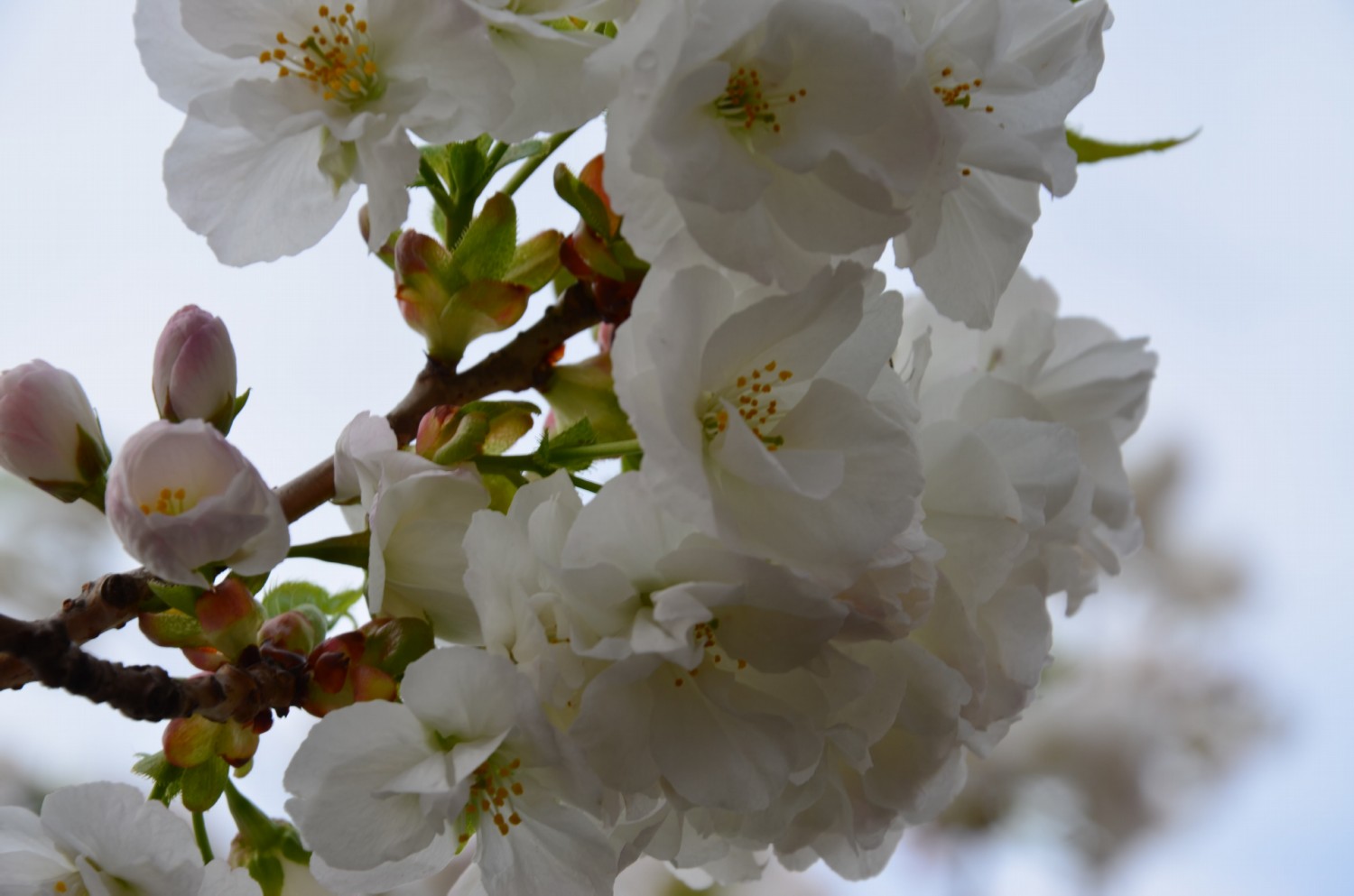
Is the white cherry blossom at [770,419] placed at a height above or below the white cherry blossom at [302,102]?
below

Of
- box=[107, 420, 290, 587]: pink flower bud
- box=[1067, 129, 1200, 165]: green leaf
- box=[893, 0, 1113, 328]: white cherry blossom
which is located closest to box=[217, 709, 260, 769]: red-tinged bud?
box=[107, 420, 290, 587]: pink flower bud

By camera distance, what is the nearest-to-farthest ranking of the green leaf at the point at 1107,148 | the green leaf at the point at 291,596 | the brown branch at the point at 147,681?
1. the brown branch at the point at 147,681
2. the green leaf at the point at 291,596
3. the green leaf at the point at 1107,148

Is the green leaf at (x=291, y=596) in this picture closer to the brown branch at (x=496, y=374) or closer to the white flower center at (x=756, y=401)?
the brown branch at (x=496, y=374)

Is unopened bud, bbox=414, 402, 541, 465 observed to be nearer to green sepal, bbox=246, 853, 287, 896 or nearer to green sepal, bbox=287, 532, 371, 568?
green sepal, bbox=287, 532, 371, 568

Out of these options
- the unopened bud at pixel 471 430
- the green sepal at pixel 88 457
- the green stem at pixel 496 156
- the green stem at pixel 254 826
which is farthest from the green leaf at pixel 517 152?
the green stem at pixel 254 826

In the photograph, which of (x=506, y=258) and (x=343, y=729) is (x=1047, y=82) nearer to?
(x=506, y=258)

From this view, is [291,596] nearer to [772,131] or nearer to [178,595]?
[178,595]

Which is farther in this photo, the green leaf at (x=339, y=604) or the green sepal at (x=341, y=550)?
the green leaf at (x=339, y=604)
